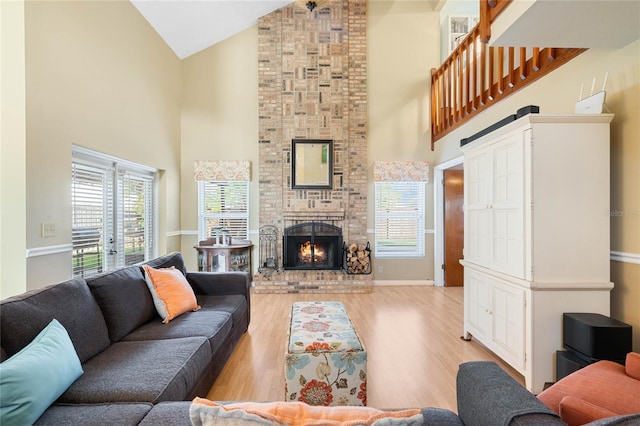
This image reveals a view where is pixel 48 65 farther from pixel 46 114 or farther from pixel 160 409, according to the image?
pixel 160 409

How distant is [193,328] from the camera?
2.13 metres

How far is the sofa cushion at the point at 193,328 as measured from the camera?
204 cm

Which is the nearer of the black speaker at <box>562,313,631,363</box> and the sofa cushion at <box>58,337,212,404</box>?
the sofa cushion at <box>58,337,212,404</box>

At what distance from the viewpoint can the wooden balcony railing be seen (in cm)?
262

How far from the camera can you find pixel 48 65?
2.61 meters

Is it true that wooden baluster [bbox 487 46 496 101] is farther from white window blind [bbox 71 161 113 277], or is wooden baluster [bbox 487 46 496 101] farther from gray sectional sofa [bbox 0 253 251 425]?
Answer: white window blind [bbox 71 161 113 277]

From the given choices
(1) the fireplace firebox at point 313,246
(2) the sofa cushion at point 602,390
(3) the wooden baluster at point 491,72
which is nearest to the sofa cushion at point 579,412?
(2) the sofa cushion at point 602,390

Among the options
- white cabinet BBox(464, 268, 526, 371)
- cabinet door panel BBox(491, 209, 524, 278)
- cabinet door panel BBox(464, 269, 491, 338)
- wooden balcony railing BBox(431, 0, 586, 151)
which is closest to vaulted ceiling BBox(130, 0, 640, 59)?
wooden balcony railing BBox(431, 0, 586, 151)

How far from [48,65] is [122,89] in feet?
3.79

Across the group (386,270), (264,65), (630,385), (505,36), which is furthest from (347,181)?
(630,385)

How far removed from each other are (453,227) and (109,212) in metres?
5.38

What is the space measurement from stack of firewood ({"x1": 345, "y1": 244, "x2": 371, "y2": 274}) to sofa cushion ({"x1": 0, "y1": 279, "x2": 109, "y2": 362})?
376 centimetres

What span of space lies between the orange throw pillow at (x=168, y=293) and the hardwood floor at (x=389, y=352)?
0.62m

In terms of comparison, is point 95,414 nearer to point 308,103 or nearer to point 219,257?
point 219,257
